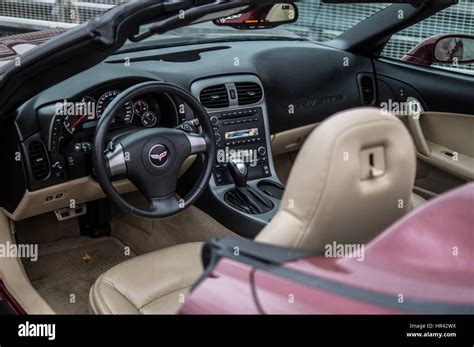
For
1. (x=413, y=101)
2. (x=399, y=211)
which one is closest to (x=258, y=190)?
(x=413, y=101)

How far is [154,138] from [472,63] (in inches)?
82.3

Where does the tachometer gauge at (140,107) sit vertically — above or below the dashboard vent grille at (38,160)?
above

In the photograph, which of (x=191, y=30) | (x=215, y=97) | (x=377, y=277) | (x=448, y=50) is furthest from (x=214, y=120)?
(x=377, y=277)

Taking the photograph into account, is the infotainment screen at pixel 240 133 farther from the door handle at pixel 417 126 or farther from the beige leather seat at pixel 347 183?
the beige leather seat at pixel 347 183

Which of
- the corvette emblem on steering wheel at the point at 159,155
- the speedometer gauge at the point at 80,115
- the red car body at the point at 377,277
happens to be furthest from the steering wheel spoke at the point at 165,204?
the red car body at the point at 377,277

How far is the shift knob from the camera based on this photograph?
3.44 metres

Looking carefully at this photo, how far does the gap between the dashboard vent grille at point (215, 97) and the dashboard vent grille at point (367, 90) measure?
0.90 metres

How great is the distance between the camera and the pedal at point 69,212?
321 centimetres

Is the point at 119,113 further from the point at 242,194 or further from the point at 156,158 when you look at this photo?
the point at 242,194

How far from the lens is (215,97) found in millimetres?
3385

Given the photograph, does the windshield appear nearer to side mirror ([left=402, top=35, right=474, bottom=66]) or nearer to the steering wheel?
side mirror ([left=402, top=35, right=474, bottom=66])

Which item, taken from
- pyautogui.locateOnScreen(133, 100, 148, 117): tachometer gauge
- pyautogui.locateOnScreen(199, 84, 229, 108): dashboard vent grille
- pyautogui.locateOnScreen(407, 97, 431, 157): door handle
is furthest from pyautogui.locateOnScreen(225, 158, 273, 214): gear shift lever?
pyautogui.locateOnScreen(407, 97, 431, 157): door handle

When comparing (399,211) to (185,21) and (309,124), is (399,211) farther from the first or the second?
(309,124)

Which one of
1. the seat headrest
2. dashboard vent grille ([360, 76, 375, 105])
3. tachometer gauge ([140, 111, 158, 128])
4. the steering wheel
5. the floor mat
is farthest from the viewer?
dashboard vent grille ([360, 76, 375, 105])
